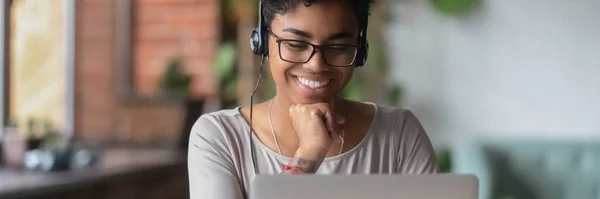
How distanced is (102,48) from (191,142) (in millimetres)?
2618

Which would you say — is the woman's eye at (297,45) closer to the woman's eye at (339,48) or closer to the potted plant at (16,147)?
the woman's eye at (339,48)

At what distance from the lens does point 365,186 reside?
0.73 meters

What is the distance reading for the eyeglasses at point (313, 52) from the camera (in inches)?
32.7

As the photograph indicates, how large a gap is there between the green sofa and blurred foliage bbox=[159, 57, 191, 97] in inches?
47.4

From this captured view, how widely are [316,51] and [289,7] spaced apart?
2.3 inches

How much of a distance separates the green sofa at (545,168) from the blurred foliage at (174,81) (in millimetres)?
1203

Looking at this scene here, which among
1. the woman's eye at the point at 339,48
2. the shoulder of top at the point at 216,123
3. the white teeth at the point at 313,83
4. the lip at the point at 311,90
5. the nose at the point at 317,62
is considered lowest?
the shoulder of top at the point at 216,123

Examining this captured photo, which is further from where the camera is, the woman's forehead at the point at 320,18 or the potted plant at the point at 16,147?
the potted plant at the point at 16,147

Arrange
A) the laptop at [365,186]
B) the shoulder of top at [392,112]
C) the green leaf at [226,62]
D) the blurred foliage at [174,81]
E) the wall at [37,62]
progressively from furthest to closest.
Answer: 1. the blurred foliage at [174,81]
2. the green leaf at [226,62]
3. the wall at [37,62]
4. the shoulder of top at [392,112]
5. the laptop at [365,186]

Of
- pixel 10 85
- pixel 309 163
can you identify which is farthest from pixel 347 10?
pixel 10 85

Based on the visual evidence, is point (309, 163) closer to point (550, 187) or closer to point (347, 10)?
point (347, 10)

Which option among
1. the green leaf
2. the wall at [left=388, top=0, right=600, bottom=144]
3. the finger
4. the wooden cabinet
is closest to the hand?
the finger

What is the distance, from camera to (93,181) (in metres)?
2.44

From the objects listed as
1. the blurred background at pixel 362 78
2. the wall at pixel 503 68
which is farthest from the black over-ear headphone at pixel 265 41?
the wall at pixel 503 68
